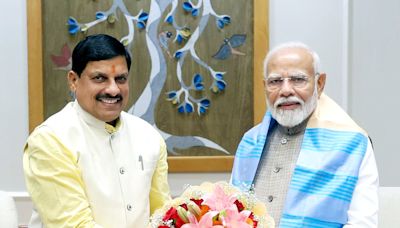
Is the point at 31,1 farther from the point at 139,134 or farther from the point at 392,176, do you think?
the point at 392,176

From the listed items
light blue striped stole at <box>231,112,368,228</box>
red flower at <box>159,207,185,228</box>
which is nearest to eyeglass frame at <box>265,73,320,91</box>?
light blue striped stole at <box>231,112,368,228</box>

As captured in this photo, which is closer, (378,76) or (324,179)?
(324,179)

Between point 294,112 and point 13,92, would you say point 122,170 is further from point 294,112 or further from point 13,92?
point 13,92

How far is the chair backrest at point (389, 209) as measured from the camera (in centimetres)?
216

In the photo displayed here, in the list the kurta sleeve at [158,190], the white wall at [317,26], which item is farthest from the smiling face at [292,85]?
the white wall at [317,26]

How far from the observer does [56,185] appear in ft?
5.98

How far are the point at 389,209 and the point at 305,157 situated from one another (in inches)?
19.9

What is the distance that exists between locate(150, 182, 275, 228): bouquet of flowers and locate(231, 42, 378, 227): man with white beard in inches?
15.5

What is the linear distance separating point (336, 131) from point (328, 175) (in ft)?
0.59

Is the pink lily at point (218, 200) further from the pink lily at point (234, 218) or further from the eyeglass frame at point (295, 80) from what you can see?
the eyeglass frame at point (295, 80)

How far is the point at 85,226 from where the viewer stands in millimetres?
1796

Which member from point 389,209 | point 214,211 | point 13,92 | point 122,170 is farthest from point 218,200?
point 13,92

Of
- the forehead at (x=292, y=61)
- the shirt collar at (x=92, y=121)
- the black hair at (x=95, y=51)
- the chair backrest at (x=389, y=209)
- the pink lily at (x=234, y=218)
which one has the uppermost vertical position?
the black hair at (x=95, y=51)

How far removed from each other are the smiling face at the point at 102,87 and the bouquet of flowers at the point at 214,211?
1.89 feet
